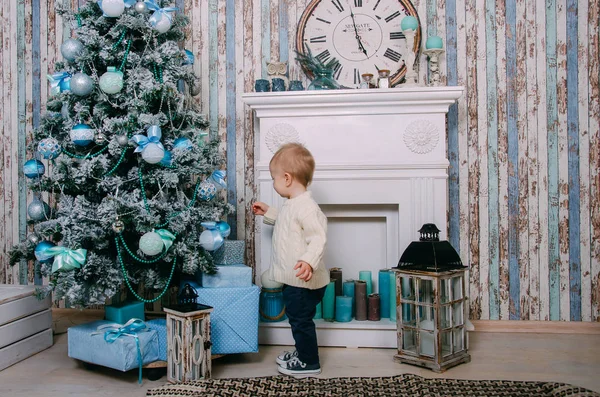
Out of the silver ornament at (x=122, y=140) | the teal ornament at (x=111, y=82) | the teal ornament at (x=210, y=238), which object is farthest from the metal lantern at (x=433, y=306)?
the teal ornament at (x=111, y=82)

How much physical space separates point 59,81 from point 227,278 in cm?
115

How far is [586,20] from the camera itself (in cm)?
293

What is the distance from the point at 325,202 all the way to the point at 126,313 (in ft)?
3.56

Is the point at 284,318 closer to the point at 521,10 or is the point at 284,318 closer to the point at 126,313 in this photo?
the point at 126,313

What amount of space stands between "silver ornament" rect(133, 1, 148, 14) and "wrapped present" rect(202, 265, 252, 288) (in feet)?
3.92

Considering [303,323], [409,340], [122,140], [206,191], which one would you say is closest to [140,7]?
[122,140]

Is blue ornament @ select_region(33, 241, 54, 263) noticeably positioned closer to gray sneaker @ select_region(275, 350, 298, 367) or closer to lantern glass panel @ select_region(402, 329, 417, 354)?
gray sneaker @ select_region(275, 350, 298, 367)

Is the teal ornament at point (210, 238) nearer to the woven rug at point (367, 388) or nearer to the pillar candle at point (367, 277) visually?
the woven rug at point (367, 388)

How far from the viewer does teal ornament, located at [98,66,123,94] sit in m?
2.29

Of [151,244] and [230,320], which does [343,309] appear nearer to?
[230,320]

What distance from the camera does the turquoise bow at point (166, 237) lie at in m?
2.31

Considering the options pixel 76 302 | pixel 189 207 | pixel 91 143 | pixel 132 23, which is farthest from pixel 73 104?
pixel 76 302

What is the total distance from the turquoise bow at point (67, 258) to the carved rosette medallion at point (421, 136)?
1602 millimetres

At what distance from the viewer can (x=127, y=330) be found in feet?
7.38
